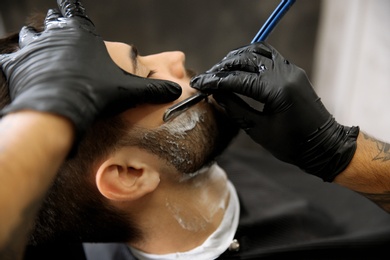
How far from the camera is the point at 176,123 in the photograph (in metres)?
1.08

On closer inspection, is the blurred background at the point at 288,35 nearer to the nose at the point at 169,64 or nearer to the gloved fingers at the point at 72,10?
the nose at the point at 169,64

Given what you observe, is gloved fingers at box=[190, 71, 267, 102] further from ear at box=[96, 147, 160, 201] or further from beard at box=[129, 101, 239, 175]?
ear at box=[96, 147, 160, 201]

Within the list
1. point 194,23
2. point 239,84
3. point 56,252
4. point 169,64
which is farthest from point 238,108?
point 194,23

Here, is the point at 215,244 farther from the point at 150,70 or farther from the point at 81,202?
the point at 150,70

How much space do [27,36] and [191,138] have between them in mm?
501

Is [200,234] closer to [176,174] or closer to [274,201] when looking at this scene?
[176,174]

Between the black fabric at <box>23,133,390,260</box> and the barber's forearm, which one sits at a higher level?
the barber's forearm

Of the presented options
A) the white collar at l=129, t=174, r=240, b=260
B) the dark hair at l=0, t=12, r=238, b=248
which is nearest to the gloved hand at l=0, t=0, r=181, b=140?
the dark hair at l=0, t=12, r=238, b=248

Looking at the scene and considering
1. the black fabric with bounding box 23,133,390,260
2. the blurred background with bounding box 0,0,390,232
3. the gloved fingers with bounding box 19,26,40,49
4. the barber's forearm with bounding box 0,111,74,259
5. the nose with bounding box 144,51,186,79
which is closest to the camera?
the barber's forearm with bounding box 0,111,74,259

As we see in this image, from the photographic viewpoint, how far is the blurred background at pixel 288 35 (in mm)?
1917

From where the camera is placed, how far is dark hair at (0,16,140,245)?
100 cm

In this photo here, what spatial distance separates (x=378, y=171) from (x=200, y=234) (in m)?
0.56

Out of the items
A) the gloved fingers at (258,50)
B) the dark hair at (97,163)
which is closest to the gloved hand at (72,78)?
the dark hair at (97,163)

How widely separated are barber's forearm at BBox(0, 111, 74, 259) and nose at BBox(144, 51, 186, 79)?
0.54 meters
